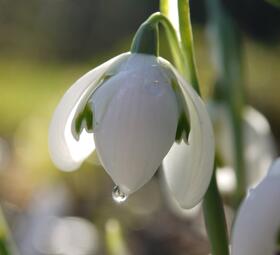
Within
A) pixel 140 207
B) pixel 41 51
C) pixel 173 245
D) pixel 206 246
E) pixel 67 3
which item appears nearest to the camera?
pixel 206 246

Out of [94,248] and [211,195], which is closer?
[211,195]

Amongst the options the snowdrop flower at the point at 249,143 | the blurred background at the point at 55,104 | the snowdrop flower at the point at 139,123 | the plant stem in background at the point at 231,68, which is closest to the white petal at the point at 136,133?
the snowdrop flower at the point at 139,123

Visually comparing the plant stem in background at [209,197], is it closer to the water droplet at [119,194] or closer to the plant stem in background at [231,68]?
the water droplet at [119,194]

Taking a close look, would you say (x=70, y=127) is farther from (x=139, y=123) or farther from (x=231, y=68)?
(x=231, y=68)

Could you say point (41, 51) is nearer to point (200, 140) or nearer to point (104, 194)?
point (104, 194)

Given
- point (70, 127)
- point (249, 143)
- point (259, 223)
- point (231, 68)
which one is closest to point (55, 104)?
point (249, 143)

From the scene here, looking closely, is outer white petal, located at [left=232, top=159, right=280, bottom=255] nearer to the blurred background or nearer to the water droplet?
the water droplet

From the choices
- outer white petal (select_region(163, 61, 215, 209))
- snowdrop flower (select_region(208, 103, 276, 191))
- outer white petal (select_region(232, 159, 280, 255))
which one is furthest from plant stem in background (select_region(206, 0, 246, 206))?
outer white petal (select_region(232, 159, 280, 255))

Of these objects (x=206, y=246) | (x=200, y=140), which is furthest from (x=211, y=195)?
(x=206, y=246)
